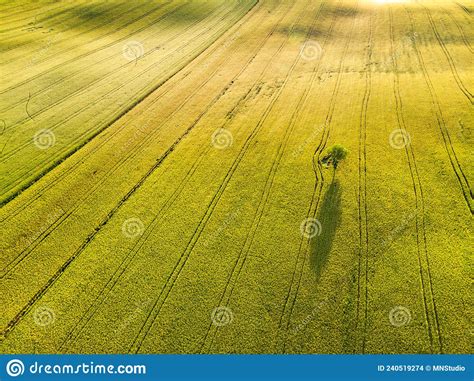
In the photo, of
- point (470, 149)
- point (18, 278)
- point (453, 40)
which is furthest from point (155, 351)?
point (453, 40)

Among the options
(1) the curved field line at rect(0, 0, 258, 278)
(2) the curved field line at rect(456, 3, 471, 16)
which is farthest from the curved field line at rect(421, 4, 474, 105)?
(1) the curved field line at rect(0, 0, 258, 278)

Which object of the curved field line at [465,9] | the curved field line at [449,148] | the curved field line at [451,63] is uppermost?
the curved field line at [465,9]

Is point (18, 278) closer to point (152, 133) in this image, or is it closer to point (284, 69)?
point (152, 133)

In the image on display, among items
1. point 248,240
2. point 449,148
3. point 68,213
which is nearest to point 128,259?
point 68,213

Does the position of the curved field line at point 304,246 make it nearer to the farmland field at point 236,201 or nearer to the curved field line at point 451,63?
the farmland field at point 236,201

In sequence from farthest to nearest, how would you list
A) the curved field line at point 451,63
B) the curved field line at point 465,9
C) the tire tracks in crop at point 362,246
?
the curved field line at point 465,9 < the curved field line at point 451,63 < the tire tracks in crop at point 362,246

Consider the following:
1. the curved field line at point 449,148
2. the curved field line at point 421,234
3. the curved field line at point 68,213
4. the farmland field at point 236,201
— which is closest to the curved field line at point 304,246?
the farmland field at point 236,201
